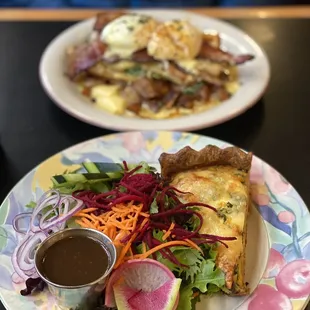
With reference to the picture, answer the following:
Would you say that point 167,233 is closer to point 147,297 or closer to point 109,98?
point 147,297

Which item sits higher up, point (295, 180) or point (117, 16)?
point (117, 16)

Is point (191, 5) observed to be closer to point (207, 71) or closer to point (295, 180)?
point (207, 71)

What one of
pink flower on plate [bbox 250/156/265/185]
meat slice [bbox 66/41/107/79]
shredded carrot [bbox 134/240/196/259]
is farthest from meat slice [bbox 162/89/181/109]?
shredded carrot [bbox 134/240/196/259]

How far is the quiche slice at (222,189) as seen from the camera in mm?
1474

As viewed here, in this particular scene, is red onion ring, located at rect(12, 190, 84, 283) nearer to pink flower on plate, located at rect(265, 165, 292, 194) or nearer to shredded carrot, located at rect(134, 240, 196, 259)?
shredded carrot, located at rect(134, 240, 196, 259)

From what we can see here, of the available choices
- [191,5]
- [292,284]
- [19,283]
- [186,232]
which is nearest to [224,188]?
[186,232]

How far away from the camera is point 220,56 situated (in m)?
2.33

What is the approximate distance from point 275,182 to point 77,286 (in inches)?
29.2

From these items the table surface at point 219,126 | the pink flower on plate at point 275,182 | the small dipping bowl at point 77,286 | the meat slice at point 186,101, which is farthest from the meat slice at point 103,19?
the small dipping bowl at point 77,286

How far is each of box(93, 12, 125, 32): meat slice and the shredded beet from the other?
50.6 inches

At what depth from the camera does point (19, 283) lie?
1474 millimetres

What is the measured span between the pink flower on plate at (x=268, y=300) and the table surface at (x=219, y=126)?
45cm

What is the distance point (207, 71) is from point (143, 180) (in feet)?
2.77

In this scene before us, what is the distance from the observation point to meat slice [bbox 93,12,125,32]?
96.3 inches
